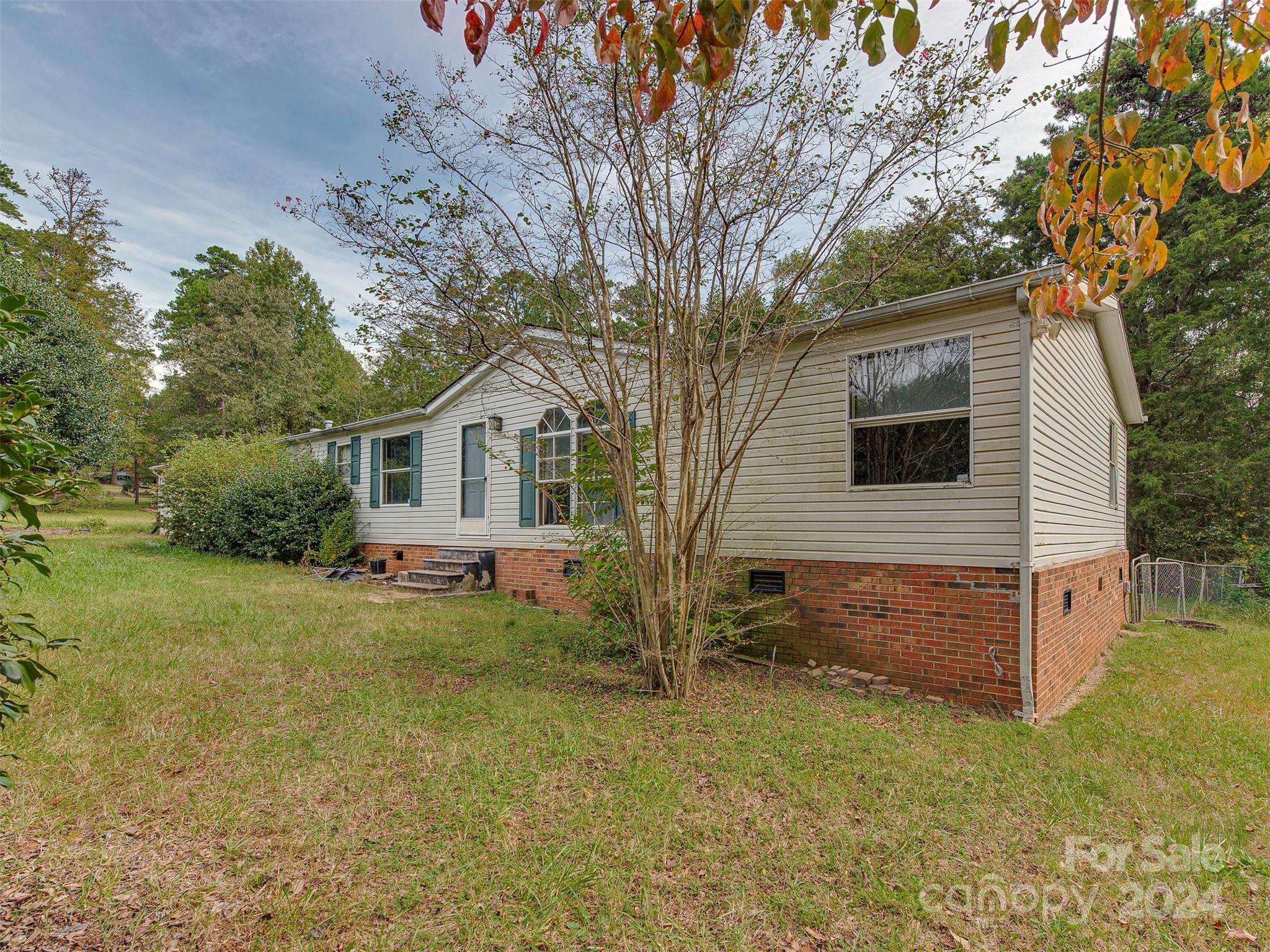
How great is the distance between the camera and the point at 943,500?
529cm

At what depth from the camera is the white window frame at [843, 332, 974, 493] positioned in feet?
17.1

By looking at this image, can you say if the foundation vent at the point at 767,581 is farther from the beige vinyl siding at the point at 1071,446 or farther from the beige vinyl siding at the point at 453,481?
the beige vinyl siding at the point at 453,481

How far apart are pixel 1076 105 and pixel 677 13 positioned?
1977 cm

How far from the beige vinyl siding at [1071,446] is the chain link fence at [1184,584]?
3.38 metres

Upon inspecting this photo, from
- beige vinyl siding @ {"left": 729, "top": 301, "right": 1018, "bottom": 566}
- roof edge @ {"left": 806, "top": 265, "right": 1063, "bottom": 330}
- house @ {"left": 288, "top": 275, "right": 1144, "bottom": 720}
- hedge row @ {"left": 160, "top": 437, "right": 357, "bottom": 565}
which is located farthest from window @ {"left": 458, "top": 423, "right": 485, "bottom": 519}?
roof edge @ {"left": 806, "top": 265, "right": 1063, "bottom": 330}

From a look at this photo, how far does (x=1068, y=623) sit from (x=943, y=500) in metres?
2.09

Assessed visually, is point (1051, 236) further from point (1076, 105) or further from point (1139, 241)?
point (1076, 105)

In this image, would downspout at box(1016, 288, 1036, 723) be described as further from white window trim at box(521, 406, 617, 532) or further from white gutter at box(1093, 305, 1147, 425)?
white window trim at box(521, 406, 617, 532)

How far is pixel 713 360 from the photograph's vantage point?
17.1 feet

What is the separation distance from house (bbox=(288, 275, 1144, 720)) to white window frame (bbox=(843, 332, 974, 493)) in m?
0.01

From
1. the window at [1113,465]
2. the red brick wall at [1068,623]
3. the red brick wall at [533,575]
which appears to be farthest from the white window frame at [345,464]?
the window at [1113,465]

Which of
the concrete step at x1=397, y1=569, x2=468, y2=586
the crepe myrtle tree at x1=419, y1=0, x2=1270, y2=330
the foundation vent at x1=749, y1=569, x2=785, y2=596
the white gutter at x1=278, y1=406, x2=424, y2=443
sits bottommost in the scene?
the concrete step at x1=397, y1=569, x2=468, y2=586

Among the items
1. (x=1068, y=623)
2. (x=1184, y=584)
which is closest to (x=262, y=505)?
(x=1068, y=623)

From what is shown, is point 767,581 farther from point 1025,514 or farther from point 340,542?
point 340,542
